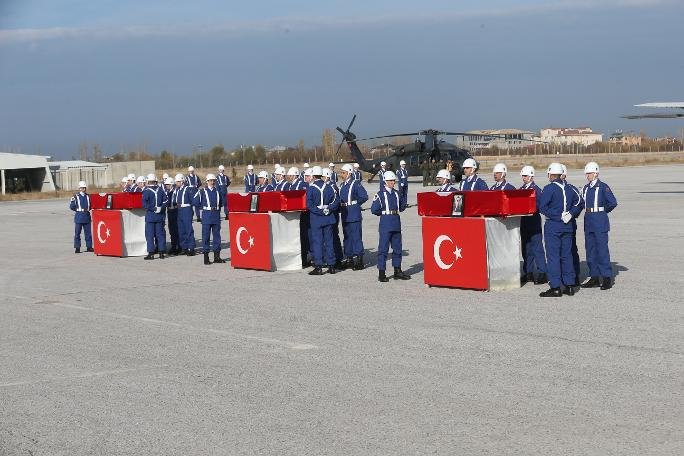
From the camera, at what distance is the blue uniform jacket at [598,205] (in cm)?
1377

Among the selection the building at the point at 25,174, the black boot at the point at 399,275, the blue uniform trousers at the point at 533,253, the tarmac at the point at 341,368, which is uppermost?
the building at the point at 25,174

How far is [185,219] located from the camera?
845 inches

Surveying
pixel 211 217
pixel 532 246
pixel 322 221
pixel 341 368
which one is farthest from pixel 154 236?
pixel 341 368

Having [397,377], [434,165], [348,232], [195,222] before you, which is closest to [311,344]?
[397,377]

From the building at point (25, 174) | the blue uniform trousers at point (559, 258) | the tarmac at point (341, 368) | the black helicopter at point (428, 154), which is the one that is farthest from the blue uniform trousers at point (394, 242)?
the building at point (25, 174)

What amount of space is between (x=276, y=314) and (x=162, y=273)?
6.22 meters

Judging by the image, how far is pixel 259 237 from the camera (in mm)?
Result: 18031

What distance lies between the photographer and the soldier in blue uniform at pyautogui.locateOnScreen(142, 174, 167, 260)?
21270 mm

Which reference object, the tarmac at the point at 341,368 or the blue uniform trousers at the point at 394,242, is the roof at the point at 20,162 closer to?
the tarmac at the point at 341,368

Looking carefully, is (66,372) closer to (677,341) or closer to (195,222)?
(677,341)

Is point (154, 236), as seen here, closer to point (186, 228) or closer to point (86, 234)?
point (186, 228)

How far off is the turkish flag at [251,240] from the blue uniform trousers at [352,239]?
1.42 meters

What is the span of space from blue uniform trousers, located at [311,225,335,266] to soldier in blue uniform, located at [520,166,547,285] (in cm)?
357

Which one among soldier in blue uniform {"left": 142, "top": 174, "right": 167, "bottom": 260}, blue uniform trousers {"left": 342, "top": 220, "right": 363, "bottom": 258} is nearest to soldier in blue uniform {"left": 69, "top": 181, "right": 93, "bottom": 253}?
soldier in blue uniform {"left": 142, "top": 174, "right": 167, "bottom": 260}
